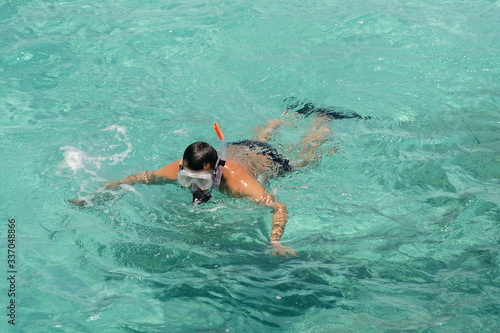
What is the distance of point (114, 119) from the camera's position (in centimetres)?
612

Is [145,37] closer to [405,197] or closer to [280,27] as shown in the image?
[280,27]

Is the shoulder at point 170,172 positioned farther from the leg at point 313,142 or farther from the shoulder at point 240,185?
the leg at point 313,142

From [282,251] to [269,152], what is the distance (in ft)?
5.23

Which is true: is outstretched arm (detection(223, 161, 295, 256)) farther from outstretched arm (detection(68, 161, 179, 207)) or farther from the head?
outstretched arm (detection(68, 161, 179, 207))

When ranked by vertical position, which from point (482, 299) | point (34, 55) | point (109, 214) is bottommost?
point (482, 299)

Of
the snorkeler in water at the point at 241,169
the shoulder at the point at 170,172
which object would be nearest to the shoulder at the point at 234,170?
the snorkeler in water at the point at 241,169

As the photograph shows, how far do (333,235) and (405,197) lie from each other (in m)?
1.08

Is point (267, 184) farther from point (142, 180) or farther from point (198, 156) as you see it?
point (142, 180)

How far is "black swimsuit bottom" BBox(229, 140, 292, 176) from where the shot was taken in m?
5.10

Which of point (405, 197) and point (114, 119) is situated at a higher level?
point (114, 119)

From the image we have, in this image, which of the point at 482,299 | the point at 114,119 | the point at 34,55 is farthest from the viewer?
the point at 34,55

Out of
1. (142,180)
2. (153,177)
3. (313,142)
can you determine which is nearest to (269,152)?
(313,142)

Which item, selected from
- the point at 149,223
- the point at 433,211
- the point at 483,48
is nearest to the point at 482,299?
the point at 433,211

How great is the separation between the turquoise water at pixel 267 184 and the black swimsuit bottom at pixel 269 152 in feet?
0.46
